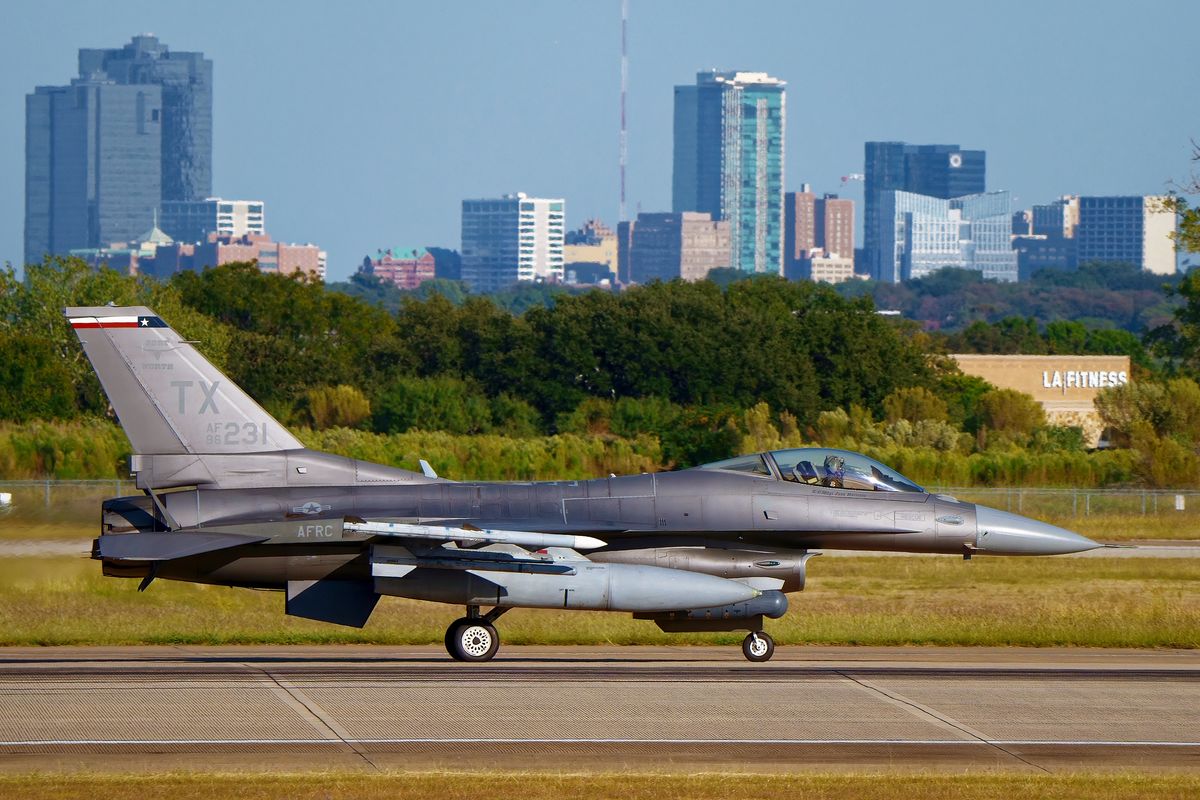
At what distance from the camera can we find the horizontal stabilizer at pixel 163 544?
19.2 metres

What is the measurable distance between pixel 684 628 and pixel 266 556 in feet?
16.3

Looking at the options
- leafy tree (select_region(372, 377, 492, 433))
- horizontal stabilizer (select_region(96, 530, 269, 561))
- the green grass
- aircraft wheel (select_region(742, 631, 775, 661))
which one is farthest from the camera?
leafy tree (select_region(372, 377, 492, 433))

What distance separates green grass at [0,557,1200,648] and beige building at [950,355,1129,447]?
2598 inches

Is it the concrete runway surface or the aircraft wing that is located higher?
the aircraft wing

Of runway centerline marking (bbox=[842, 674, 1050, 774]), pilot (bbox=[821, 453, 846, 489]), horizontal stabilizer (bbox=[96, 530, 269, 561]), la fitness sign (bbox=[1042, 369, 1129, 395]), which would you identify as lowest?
runway centerline marking (bbox=[842, 674, 1050, 774])

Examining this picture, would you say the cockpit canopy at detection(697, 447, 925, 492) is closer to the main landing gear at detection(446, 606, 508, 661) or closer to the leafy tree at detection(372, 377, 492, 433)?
the main landing gear at detection(446, 606, 508, 661)

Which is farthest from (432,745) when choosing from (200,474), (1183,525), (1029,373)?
(1029,373)

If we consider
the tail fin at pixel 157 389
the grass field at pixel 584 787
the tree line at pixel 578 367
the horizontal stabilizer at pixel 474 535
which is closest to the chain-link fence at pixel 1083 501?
the tree line at pixel 578 367

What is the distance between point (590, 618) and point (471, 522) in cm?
550

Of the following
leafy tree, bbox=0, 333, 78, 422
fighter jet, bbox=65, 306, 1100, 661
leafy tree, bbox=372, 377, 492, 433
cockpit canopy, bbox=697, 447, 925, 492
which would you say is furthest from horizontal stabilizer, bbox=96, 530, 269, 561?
leafy tree, bbox=372, 377, 492, 433

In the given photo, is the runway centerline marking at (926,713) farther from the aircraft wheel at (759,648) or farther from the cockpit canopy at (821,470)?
the cockpit canopy at (821,470)

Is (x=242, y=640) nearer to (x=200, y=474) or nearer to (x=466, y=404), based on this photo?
(x=200, y=474)

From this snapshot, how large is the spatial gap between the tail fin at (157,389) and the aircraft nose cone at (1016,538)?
893 centimetres

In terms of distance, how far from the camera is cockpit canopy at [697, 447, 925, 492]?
822 inches
